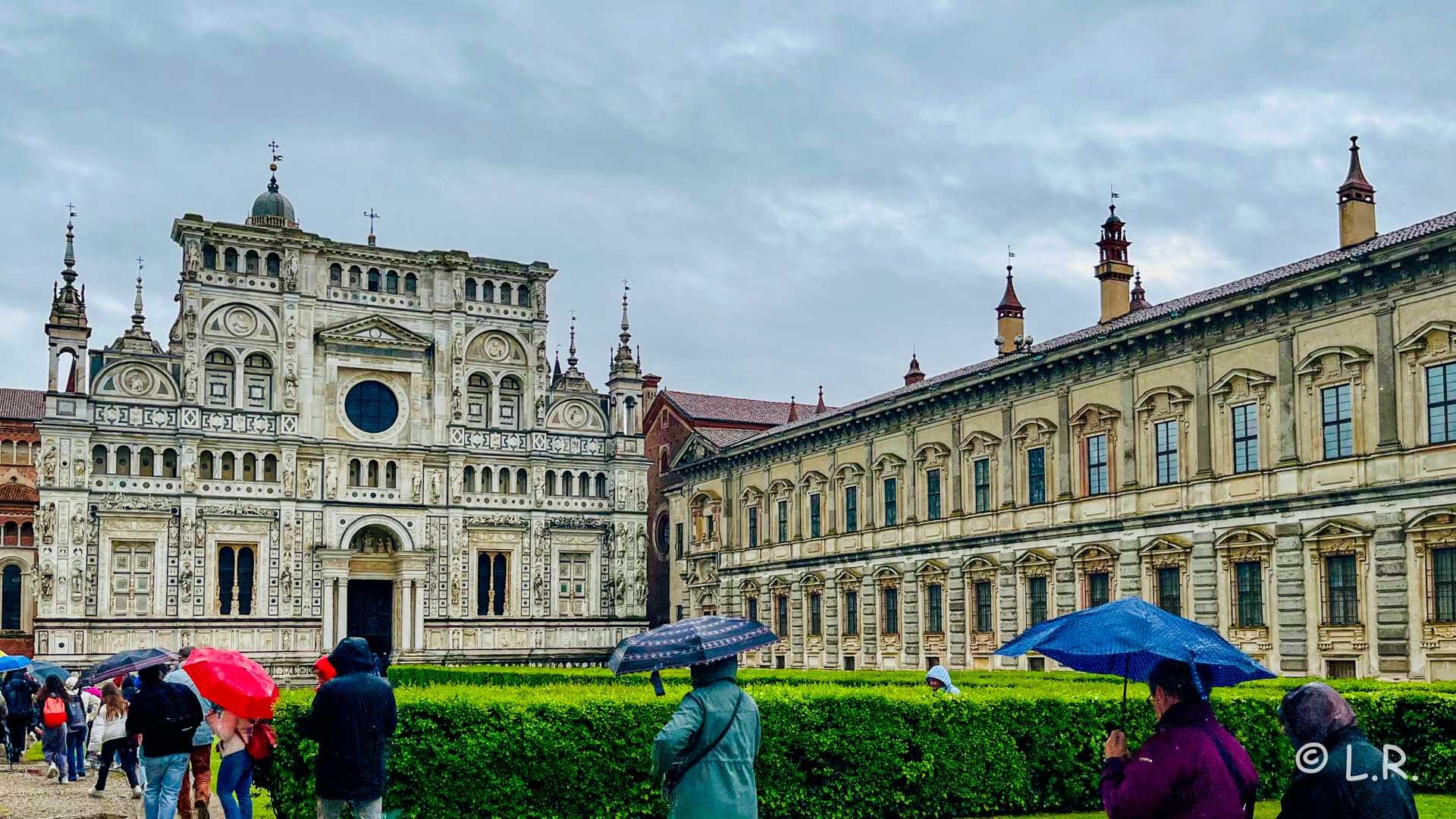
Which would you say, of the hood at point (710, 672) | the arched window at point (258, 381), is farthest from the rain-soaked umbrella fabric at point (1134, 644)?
the arched window at point (258, 381)

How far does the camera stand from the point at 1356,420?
30.6 metres

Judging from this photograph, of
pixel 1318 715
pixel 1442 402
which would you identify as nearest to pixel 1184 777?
pixel 1318 715

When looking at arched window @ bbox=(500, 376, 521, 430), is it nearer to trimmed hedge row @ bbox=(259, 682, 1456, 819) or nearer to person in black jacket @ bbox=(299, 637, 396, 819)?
trimmed hedge row @ bbox=(259, 682, 1456, 819)

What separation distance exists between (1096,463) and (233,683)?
2865 centimetres

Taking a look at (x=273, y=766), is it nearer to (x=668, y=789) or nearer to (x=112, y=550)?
(x=668, y=789)

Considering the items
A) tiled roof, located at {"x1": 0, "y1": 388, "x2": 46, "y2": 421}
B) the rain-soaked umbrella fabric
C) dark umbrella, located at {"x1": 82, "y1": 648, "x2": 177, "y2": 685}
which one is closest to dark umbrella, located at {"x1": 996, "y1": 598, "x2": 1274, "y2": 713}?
the rain-soaked umbrella fabric

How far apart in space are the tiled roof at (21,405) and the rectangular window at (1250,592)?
5952 centimetres

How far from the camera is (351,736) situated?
39.1 ft

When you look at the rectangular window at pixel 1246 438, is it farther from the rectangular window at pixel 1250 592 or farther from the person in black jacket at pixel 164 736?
the person in black jacket at pixel 164 736

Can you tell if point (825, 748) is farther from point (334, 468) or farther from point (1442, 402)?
point (334, 468)

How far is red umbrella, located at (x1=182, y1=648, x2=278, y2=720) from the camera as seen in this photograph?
14.0 metres

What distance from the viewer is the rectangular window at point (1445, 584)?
28.1 meters

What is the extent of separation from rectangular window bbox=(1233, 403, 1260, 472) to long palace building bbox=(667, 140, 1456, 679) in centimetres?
5

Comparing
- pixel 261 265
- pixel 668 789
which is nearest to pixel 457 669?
pixel 261 265
